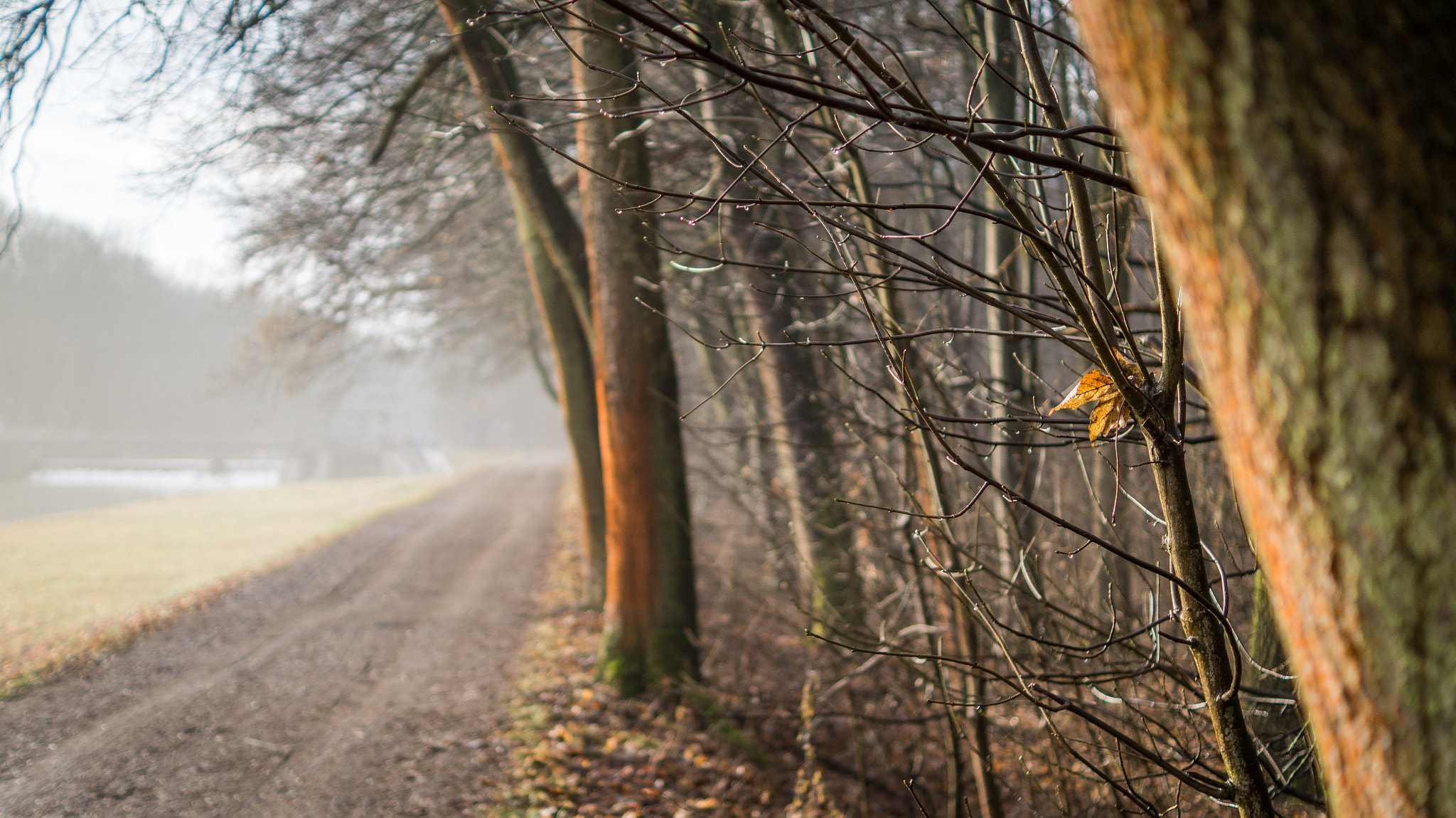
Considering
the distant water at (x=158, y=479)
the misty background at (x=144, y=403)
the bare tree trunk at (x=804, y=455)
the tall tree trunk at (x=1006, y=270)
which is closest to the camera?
the tall tree trunk at (x=1006, y=270)

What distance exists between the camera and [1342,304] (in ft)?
2.42

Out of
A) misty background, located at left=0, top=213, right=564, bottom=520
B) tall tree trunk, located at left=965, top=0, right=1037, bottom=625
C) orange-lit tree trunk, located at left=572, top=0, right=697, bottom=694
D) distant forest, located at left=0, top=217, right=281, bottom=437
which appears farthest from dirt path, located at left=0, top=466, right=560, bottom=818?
distant forest, located at left=0, top=217, right=281, bottom=437

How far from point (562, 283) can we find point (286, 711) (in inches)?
182

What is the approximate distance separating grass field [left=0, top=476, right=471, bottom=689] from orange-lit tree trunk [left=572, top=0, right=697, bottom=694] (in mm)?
4693

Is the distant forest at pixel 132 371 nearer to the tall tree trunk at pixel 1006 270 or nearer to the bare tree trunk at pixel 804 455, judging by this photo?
the bare tree trunk at pixel 804 455

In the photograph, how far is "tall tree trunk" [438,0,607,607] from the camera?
668 centimetres

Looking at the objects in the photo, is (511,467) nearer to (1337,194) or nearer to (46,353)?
(46,353)

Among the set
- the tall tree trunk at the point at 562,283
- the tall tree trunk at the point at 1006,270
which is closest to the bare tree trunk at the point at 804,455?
the tall tree trunk at the point at 1006,270

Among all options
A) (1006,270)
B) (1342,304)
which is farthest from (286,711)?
(1342,304)

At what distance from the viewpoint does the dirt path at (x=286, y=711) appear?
4.33 m

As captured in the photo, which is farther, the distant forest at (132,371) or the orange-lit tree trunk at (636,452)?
the distant forest at (132,371)

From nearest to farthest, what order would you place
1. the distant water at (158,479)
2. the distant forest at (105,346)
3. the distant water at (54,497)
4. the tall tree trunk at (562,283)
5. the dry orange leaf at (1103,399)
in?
the dry orange leaf at (1103,399) < the tall tree trunk at (562,283) < the distant water at (54,497) < the distant water at (158,479) < the distant forest at (105,346)

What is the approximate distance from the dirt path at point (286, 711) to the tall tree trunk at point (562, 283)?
1544 mm

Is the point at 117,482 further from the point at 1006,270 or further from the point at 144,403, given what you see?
the point at 1006,270
